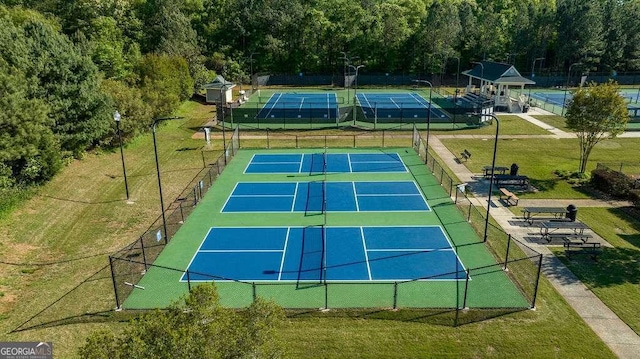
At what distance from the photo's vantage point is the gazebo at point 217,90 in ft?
169

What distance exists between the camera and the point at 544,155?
34.3 m

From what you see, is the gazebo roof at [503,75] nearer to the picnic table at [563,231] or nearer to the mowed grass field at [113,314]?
the picnic table at [563,231]

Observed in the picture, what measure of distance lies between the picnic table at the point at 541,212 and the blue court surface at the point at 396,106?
2085 centimetres

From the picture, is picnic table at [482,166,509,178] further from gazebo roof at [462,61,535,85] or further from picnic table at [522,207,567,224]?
gazebo roof at [462,61,535,85]

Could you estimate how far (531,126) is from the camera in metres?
44.1

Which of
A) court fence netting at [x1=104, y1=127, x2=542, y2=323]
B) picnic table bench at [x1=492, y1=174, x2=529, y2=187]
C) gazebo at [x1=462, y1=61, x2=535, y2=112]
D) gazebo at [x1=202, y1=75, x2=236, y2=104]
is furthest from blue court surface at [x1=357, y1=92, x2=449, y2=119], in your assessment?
court fence netting at [x1=104, y1=127, x2=542, y2=323]

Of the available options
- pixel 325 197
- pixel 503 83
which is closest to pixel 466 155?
pixel 325 197

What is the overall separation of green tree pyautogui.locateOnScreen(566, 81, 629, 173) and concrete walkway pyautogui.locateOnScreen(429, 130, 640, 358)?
17.9 feet

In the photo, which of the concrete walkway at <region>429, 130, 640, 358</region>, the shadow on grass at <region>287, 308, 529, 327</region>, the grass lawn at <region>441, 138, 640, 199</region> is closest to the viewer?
the concrete walkway at <region>429, 130, 640, 358</region>

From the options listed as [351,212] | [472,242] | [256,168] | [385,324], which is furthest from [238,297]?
[256,168]

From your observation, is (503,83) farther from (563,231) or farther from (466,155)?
(563,231)

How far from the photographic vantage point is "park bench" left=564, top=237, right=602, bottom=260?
19031 millimetres

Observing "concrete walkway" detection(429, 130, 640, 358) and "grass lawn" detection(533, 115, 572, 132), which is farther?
"grass lawn" detection(533, 115, 572, 132)

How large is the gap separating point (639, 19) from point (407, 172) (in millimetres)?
73290
